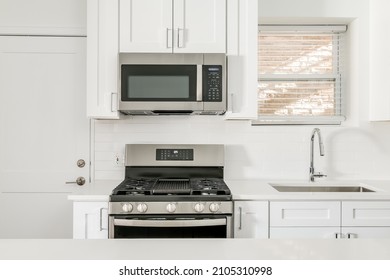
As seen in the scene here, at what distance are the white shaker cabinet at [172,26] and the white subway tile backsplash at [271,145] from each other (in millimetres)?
561

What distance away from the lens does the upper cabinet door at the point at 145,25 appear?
96.3 inches

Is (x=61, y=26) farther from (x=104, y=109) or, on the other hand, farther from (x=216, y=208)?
(x=216, y=208)

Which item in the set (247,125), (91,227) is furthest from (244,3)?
(91,227)

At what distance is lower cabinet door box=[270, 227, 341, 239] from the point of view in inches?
88.4

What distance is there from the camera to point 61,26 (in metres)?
2.78

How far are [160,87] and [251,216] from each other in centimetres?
98

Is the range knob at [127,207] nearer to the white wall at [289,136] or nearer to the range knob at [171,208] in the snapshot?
the range knob at [171,208]

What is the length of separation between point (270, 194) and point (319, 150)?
80cm

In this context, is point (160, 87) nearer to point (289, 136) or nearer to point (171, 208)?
point (171, 208)

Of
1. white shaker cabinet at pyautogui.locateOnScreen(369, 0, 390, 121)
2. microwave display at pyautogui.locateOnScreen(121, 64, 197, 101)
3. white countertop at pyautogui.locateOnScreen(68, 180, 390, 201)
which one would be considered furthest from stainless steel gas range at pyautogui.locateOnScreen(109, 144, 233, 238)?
white shaker cabinet at pyautogui.locateOnScreen(369, 0, 390, 121)

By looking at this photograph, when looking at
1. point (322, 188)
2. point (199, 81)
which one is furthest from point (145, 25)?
point (322, 188)

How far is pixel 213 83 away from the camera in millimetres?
2412

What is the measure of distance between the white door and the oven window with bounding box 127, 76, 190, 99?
60cm

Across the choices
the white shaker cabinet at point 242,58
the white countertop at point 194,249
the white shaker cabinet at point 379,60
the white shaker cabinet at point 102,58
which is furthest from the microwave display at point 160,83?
the white countertop at point 194,249
